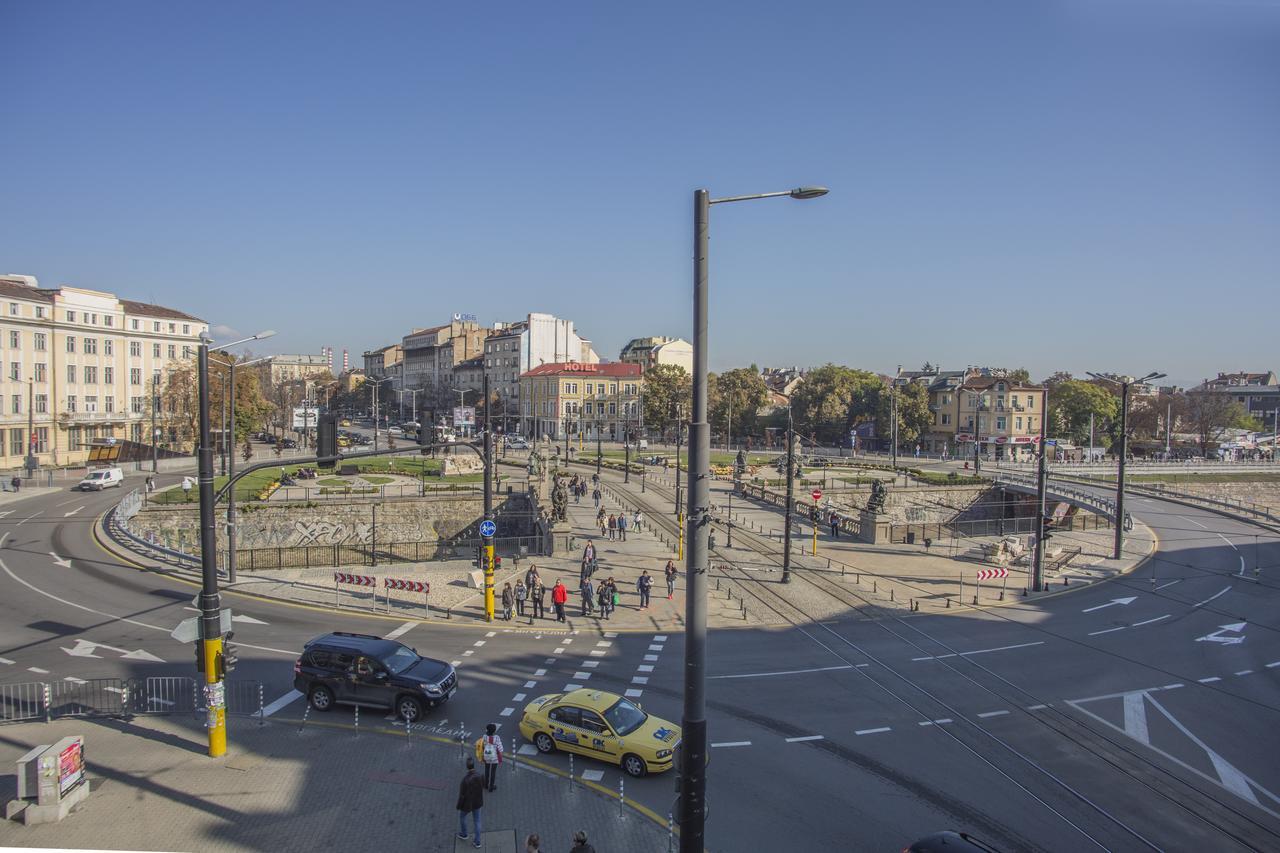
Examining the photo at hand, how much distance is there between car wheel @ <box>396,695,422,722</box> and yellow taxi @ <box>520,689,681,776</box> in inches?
98.0

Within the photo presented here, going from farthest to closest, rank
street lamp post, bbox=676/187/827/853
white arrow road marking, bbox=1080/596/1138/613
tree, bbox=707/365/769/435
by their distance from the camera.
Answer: tree, bbox=707/365/769/435 → white arrow road marking, bbox=1080/596/1138/613 → street lamp post, bbox=676/187/827/853

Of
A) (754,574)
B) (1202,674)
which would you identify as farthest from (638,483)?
(1202,674)

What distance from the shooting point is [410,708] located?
51.6 feet

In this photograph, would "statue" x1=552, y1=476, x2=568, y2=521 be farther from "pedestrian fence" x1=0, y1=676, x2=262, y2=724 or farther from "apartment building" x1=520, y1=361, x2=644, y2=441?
"apartment building" x1=520, y1=361, x2=644, y2=441

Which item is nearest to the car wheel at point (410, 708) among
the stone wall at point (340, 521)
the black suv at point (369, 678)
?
the black suv at point (369, 678)

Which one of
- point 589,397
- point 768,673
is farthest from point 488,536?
point 589,397

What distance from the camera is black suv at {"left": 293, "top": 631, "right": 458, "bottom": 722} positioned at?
15797 mm

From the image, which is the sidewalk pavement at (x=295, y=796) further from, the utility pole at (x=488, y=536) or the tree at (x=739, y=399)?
the tree at (x=739, y=399)

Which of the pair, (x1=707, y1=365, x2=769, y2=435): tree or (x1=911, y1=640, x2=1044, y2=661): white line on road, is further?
(x1=707, y1=365, x2=769, y2=435): tree

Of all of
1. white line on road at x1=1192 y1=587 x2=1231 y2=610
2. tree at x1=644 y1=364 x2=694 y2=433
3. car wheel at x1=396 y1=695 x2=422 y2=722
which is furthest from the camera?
tree at x1=644 y1=364 x2=694 y2=433

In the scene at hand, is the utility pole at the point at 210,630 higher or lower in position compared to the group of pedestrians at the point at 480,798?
higher

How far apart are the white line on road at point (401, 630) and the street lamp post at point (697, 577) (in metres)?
15.7

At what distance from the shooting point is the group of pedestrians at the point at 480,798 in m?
9.84

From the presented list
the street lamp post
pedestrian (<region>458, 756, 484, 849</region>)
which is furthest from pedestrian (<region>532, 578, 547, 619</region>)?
the street lamp post
